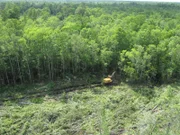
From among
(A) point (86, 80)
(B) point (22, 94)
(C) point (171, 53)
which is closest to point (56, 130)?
(B) point (22, 94)

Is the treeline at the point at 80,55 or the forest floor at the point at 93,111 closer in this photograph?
the forest floor at the point at 93,111

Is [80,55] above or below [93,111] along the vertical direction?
above

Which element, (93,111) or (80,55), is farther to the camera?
(80,55)

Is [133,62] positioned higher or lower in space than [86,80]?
higher

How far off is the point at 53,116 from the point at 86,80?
996cm

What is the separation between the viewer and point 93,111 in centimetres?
2184

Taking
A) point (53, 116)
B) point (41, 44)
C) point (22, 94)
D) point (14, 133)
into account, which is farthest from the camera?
point (41, 44)

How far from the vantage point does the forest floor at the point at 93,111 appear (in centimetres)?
1702

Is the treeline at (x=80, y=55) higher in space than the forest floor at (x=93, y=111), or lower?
higher

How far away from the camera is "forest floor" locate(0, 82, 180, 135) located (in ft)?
55.8

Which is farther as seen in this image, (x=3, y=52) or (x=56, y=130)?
(x=3, y=52)

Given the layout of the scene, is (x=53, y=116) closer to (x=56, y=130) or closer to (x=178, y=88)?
(x=56, y=130)

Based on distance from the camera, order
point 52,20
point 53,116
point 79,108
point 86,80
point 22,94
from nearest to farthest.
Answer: point 53,116
point 79,108
point 22,94
point 86,80
point 52,20

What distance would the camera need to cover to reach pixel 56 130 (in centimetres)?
1877
